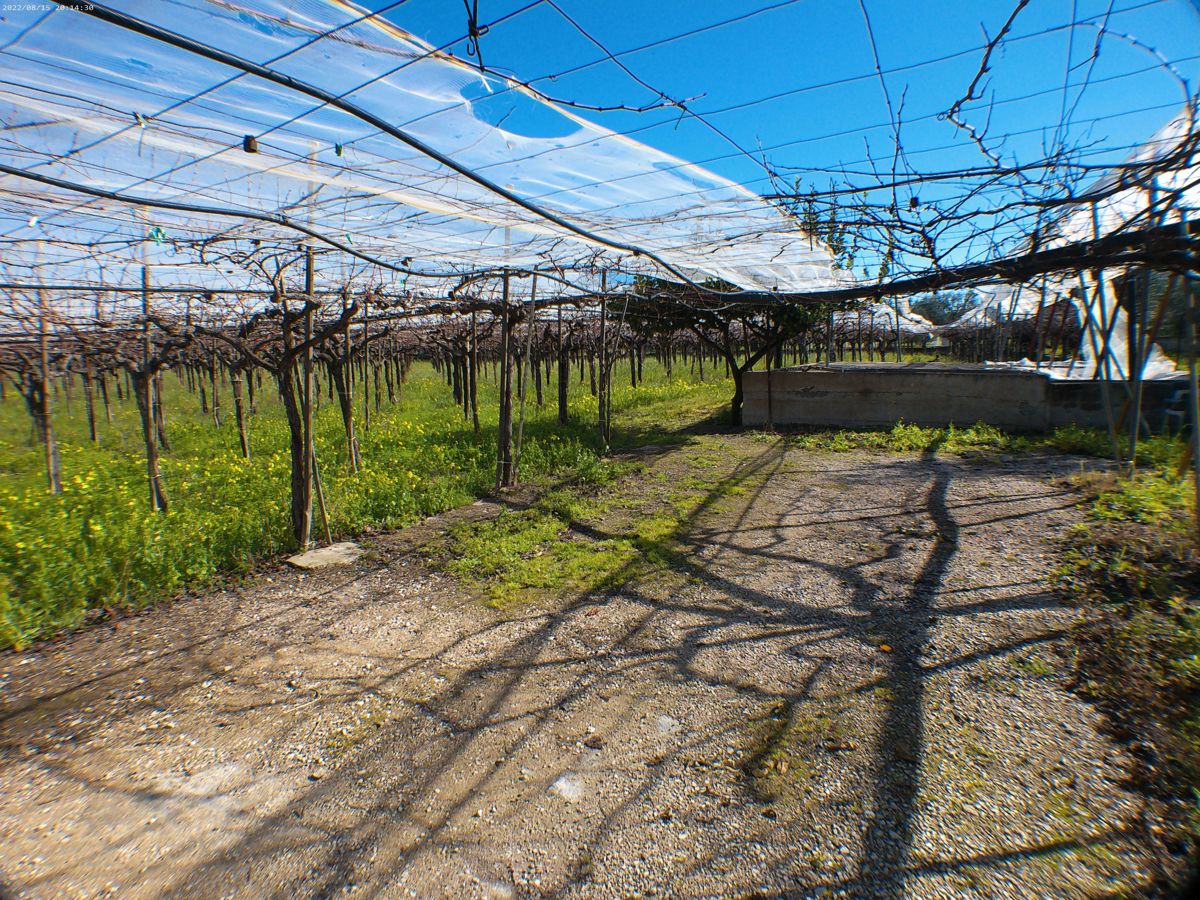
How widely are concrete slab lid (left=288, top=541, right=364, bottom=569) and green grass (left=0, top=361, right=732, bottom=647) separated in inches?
10.9

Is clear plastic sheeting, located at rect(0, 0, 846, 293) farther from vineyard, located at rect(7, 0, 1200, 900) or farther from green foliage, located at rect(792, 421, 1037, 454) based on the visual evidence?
green foliage, located at rect(792, 421, 1037, 454)

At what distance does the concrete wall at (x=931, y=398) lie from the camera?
9.33 m

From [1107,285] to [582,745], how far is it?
8.97 meters

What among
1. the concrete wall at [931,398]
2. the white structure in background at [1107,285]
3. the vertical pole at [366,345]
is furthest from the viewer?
the concrete wall at [931,398]

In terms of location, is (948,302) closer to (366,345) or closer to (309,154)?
(366,345)

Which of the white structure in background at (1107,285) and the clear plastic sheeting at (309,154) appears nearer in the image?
the clear plastic sheeting at (309,154)

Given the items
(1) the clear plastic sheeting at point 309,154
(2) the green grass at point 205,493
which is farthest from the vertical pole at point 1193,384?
(2) the green grass at point 205,493

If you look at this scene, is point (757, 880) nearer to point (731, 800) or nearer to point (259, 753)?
point (731, 800)

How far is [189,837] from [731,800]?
7.15ft

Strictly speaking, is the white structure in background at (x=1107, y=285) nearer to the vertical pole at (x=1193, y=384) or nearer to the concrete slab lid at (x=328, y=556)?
the vertical pole at (x=1193, y=384)

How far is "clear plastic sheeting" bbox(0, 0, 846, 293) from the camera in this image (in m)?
2.39

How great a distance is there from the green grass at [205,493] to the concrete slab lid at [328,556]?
276 millimetres

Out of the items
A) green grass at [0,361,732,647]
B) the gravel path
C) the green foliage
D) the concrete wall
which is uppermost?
the concrete wall

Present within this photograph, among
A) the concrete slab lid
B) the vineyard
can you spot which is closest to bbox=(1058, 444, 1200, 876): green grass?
the vineyard
